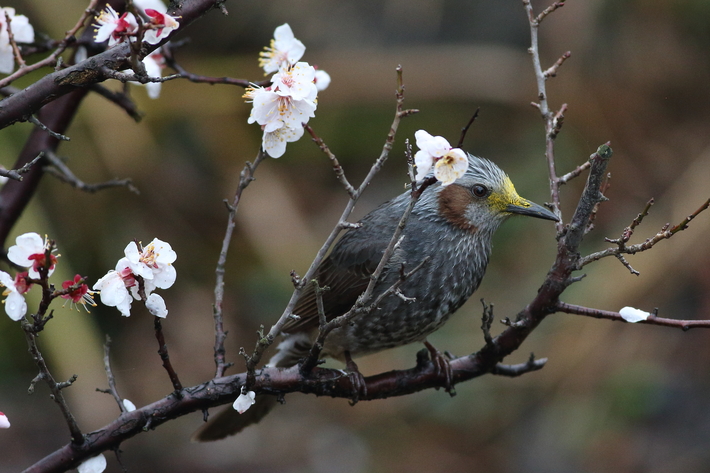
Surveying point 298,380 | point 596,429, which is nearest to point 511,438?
point 596,429

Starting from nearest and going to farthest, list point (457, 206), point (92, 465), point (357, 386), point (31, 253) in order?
1. point (31, 253)
2. point (92, 465)
3. point (357, 386)
4. point (457, 206)

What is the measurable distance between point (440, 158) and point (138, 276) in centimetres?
79

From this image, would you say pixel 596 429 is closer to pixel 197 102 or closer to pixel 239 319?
pixel 239 319

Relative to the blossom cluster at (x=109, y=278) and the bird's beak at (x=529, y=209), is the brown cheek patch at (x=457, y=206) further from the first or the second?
the blossom cluster at (x=109, y=278)

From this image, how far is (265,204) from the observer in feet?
20.6

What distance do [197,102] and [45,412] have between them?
2.81 metres

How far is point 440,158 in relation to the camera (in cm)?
174

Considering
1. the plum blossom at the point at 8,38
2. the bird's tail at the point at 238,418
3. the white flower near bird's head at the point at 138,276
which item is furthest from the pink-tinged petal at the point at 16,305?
the bird's tail at the point at 238,418

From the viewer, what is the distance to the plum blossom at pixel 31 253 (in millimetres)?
1487

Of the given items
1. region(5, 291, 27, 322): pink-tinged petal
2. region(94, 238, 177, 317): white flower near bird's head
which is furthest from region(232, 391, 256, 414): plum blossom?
region(5, 291, 27, 322): pink-tinged petal

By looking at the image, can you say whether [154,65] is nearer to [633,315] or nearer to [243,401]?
[243,401]

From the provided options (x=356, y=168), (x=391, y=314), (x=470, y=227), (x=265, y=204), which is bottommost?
(x=391, y=314)

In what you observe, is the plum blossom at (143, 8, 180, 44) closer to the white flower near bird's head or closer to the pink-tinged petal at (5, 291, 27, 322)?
the white flower near bird's head

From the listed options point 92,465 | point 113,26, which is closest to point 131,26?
point 113,26
